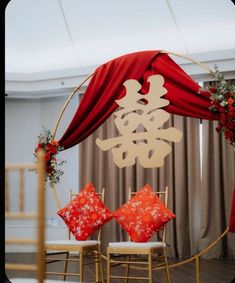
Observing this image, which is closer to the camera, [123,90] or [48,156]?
[123,90]

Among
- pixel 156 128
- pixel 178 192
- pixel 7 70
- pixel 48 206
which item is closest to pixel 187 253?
pixel 178 192

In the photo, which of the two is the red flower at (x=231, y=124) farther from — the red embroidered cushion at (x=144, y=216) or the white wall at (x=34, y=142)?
the white wall at (x=34, y=142)

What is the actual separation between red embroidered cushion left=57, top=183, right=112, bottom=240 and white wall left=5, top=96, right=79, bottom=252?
8.99 ft

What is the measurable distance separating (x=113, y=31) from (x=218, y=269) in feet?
9.73

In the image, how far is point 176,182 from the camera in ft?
20.2

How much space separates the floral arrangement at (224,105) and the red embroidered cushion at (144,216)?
2.48 ft

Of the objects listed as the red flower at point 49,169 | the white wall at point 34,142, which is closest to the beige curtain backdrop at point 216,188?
the white wall at point 34,142

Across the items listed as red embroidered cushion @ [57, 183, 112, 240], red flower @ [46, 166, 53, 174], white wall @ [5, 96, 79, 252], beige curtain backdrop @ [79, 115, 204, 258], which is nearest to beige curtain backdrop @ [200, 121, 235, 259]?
beige curtain backdrop @ [79, 115, 204, 258]

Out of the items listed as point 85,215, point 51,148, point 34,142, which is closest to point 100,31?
point 34,142

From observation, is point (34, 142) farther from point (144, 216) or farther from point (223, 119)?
point (223, 119)

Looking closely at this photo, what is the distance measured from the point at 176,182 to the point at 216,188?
503 mm

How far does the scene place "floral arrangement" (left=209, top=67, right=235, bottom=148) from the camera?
367 centimetres

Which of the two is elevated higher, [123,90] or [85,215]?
[123,90]

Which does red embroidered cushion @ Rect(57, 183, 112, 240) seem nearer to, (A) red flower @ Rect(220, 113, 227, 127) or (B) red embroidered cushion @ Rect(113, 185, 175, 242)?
(B) red embroidered cushion @ Rect(113, 185, 175, 242)
